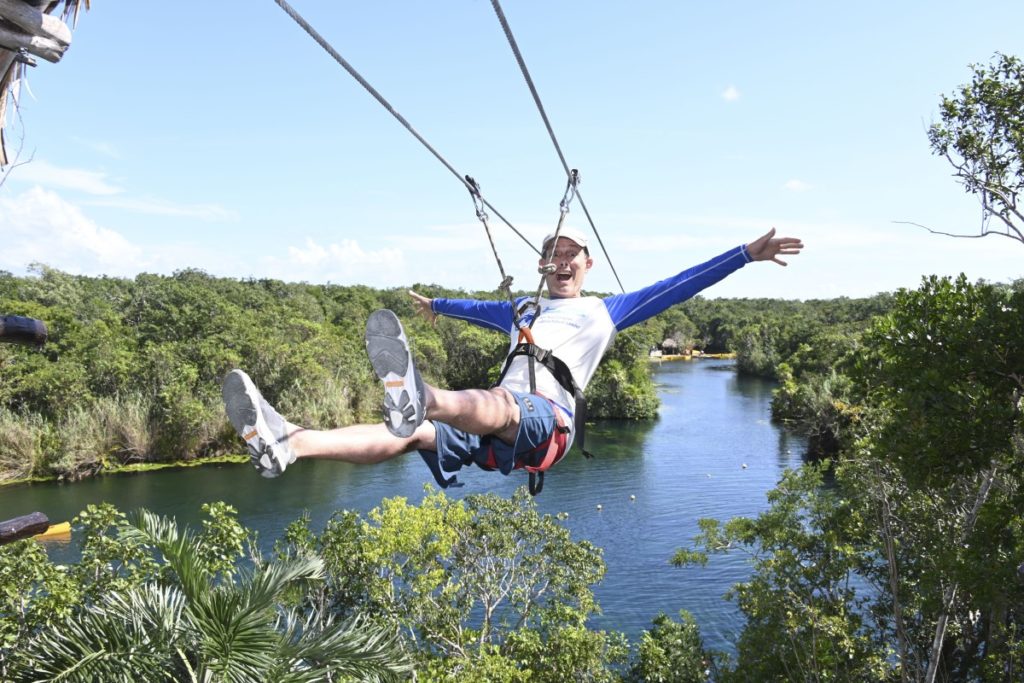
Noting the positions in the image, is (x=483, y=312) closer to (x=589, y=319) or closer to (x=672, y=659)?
(x=589, y=319)

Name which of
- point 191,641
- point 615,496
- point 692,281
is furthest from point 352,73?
point 615,496

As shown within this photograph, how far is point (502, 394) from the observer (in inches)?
116

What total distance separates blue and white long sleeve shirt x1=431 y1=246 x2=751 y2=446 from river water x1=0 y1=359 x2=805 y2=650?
42.1 ft

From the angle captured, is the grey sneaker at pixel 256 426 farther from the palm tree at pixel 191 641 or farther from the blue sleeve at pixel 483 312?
the palm tree at pixel 191 641

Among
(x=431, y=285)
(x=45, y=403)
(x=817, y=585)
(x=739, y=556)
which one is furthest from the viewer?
(x=431, y=285)

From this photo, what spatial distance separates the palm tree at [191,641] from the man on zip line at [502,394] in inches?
135

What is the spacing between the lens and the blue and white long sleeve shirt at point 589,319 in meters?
3.29

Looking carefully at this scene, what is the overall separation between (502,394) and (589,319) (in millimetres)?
745

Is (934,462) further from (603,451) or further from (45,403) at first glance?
(45,403)

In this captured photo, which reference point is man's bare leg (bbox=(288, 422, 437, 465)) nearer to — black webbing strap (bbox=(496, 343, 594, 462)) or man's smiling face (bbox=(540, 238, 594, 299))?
black webbing strap (bbox=(496, 343, 594, 462))

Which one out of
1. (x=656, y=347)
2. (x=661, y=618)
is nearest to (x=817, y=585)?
(x=661, y=618)

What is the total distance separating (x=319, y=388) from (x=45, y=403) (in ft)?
28.9

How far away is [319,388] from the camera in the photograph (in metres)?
27.7

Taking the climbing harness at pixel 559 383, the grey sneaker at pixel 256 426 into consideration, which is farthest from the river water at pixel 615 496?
the grey sneaker at pixel 256 426
